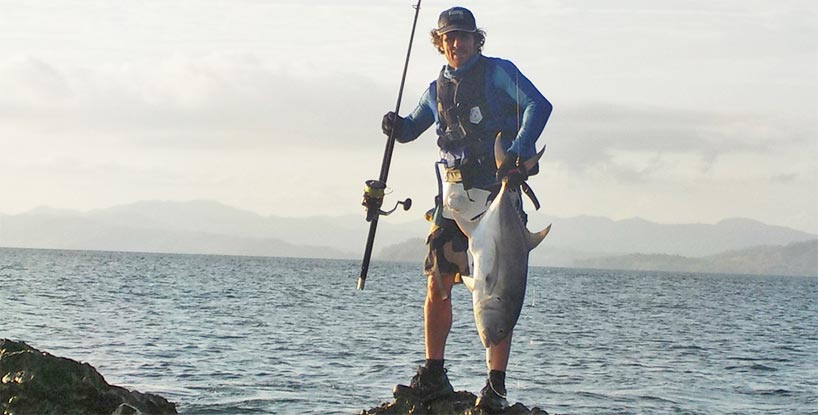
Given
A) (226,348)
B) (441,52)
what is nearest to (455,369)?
(226,348)

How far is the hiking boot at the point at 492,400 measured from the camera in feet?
27.3

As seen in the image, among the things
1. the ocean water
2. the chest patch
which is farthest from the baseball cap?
the ocean water

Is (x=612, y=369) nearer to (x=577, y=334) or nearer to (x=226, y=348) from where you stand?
(x=226, y=348)

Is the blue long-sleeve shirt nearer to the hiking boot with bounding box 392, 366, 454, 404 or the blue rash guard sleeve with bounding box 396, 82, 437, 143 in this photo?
the blue rash guard sleeve with bounding box 396, 82, 437, 143

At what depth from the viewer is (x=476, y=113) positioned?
8.55 meters

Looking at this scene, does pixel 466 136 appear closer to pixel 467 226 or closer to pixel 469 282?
pixel 467 226

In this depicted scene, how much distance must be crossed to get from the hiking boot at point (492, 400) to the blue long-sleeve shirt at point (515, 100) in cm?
184

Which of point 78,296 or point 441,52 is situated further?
point 78,296

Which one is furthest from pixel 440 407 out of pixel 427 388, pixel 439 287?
pixel 439 287

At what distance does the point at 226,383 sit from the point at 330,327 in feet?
49.8

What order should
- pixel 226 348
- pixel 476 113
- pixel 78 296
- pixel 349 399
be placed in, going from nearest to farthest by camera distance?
pixel 476 113
pixel 349 399
pixel 226 348
pixel 78 296

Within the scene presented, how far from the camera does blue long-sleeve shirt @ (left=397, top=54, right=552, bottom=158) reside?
8109mm

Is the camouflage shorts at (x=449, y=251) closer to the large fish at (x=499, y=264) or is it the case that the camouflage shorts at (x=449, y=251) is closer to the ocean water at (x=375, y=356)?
the large fish at (x=499, y=264)

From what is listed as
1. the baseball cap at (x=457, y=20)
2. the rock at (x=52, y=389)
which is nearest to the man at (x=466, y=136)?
the baseball cap at (x=457, y=20)
